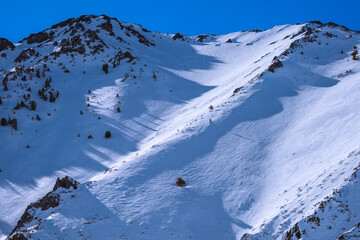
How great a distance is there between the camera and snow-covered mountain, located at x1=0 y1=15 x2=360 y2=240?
A: 7.66 metres

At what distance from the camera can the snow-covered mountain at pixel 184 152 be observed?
766 centimetres

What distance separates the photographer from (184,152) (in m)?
11.5

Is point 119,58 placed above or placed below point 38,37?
below

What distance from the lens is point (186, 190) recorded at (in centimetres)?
944

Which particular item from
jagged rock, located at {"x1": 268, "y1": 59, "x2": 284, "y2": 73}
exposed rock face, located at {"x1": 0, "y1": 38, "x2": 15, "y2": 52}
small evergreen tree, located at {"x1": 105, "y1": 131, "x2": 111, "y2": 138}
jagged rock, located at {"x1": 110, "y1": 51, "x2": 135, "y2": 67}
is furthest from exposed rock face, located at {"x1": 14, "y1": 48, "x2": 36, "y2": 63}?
jagged rock, located at {"x1": 268, "y1": 59, "x2": 284, "y2": 73}

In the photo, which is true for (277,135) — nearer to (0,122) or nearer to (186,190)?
(186,190)

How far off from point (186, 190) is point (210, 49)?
3420 cm

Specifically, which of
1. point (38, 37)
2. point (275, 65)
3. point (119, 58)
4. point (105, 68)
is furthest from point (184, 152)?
point (38, 37)

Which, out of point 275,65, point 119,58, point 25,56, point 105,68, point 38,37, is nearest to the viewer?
point 275,65

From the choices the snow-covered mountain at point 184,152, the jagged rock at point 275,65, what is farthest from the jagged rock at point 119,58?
the jagged rock at point 275,65

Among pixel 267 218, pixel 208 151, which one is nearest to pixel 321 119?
pixel 208 151

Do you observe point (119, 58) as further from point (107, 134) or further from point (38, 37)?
point (38, 37)

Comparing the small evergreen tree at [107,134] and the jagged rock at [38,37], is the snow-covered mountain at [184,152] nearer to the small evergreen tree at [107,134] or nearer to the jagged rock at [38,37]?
the small evergreen tree at [107,134]

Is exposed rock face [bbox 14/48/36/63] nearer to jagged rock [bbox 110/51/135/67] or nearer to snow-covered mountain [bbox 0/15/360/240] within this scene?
snow-covered mountain [bbox 0/15/360/240]
